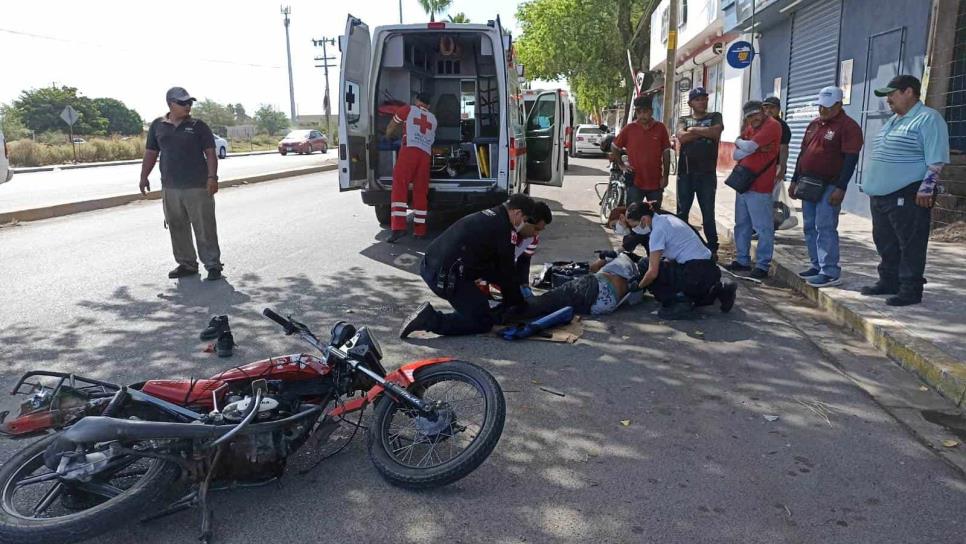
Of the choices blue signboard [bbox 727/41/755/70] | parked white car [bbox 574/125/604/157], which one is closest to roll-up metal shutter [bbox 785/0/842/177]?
blue signboard [bbox 727/41/755/70]

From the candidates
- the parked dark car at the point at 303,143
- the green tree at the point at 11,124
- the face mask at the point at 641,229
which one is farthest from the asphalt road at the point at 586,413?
the green tree at the point at 11,124

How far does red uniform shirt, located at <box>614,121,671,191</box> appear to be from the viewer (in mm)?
8031

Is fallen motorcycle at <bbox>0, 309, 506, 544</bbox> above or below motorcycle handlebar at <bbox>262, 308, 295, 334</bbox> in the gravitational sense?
below

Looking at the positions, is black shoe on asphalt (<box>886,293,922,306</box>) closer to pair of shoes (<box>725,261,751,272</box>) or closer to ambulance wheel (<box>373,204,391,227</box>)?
pair of shoes (<box>725,261,751,272</box>)

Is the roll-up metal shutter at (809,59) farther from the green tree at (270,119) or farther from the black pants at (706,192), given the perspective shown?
the green tree at (270,119)

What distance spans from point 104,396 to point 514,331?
9.44 ft

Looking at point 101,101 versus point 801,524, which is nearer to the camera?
point 801,524

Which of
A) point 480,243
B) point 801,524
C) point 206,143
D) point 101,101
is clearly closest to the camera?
point 801,524

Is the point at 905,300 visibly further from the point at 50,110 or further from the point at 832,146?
the point at 50,110

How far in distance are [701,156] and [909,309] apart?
9.26 feet

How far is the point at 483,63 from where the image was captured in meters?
10.7

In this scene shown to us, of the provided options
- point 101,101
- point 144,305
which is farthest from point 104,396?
point 101,101

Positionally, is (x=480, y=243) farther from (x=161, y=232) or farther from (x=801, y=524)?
(x=161, y=232)

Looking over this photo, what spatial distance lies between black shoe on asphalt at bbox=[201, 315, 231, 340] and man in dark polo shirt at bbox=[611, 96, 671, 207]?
16.5 feet
